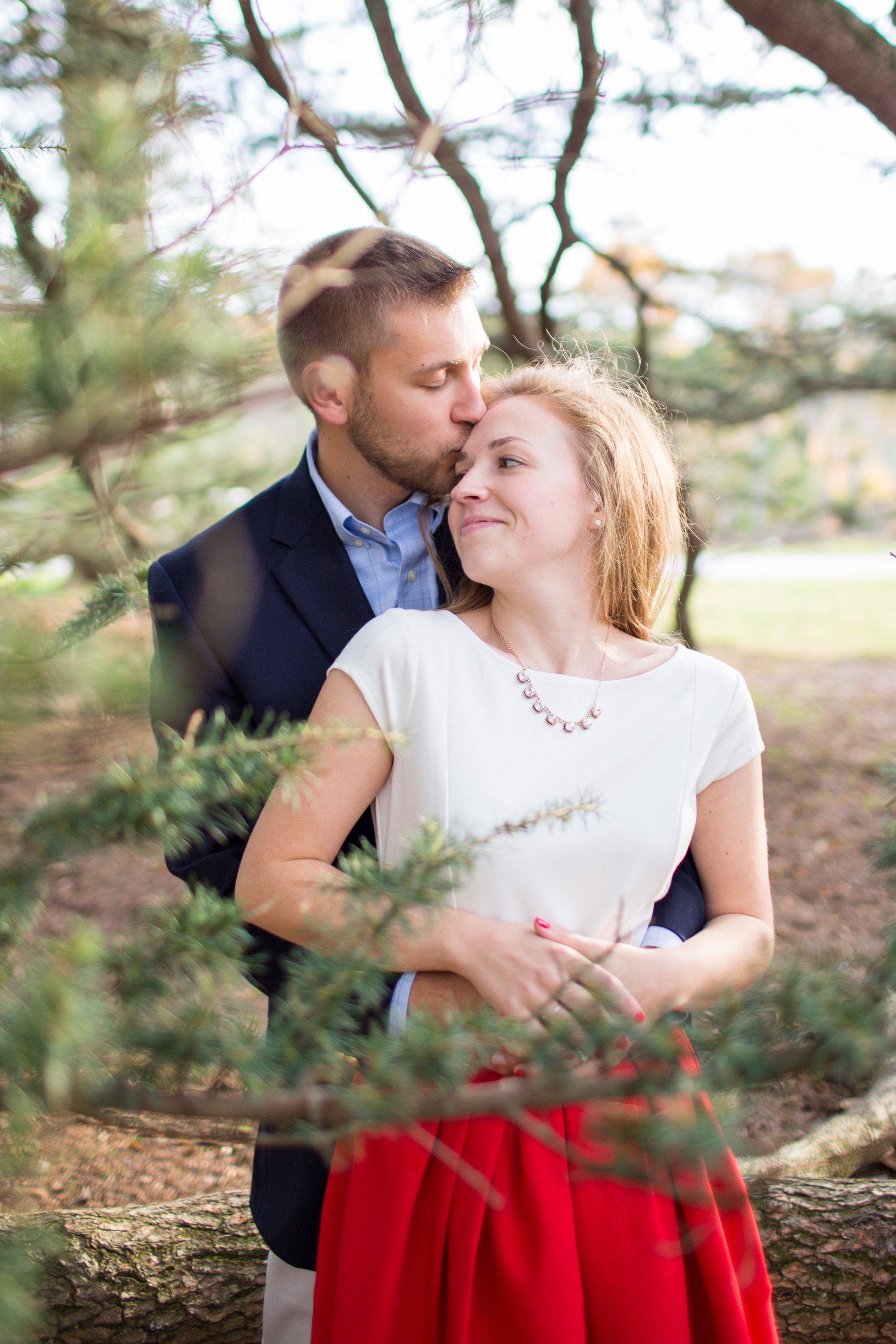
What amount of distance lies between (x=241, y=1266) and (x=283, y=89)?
3014 millimetres

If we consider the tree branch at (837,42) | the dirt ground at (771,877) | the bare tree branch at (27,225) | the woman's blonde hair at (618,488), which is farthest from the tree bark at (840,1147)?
the tree branch at (837,42)

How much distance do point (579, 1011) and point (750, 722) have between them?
99cm

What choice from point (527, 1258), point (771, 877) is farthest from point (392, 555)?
point (771, 877)

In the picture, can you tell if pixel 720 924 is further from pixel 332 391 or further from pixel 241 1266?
pixel 332 391

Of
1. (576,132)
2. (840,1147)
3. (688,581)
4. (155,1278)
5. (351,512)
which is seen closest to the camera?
(155,1278)

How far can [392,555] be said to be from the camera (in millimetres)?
1921

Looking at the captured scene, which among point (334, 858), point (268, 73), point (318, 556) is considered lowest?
point (334, 858)

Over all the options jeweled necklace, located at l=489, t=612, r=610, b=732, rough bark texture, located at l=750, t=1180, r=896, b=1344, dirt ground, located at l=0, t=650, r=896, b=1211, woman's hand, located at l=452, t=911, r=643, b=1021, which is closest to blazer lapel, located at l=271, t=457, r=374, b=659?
jeweled necklace, located at l=489, t=612, r=610, b=732

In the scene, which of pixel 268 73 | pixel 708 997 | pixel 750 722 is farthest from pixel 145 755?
pixel 268 73

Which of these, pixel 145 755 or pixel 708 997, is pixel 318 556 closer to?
pixel 145 755

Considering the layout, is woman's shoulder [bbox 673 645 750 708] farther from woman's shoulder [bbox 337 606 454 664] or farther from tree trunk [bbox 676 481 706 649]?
tree trunk [bbox 676 481 706 649]

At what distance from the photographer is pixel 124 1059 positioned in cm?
66

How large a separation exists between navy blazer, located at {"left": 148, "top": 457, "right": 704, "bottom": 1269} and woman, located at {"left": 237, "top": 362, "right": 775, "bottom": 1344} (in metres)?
0.22

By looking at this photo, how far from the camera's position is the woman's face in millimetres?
1496
